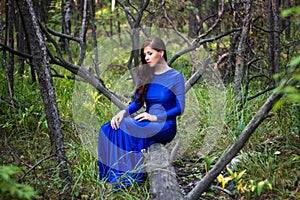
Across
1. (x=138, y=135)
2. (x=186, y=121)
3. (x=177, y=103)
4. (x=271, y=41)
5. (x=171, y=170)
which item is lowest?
(x=186, y=121)

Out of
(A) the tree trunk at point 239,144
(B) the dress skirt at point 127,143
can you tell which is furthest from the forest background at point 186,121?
(B) the dress skirt at point 127,143

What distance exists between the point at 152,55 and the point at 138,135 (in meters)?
0.77

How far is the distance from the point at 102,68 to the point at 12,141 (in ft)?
10.3

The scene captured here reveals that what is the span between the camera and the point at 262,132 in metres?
4.61

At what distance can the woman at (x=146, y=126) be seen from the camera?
13.2 feet

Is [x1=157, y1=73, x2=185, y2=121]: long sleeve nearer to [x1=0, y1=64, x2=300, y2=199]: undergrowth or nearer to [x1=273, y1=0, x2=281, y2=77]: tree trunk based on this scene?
[x1=0, y1=64, x2=300, y2=199]: undergrowth

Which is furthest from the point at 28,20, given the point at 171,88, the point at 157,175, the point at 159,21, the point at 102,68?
the point at 159,21

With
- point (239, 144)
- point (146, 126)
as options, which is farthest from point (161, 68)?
point (239, 144)

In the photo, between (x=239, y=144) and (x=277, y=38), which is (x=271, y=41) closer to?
(x=277, y=38)

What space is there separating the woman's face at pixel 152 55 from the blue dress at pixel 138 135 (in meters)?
0.18

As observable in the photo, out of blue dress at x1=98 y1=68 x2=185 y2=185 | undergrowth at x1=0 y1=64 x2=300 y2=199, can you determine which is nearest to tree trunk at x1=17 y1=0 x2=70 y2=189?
undergrowth at x1=0 y1=64 x2=300 y2=199

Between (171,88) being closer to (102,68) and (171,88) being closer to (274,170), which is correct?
(274,170)

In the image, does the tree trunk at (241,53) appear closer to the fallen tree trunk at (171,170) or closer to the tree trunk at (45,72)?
the fallen tree trunk at (171,170)

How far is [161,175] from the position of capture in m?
3.51
